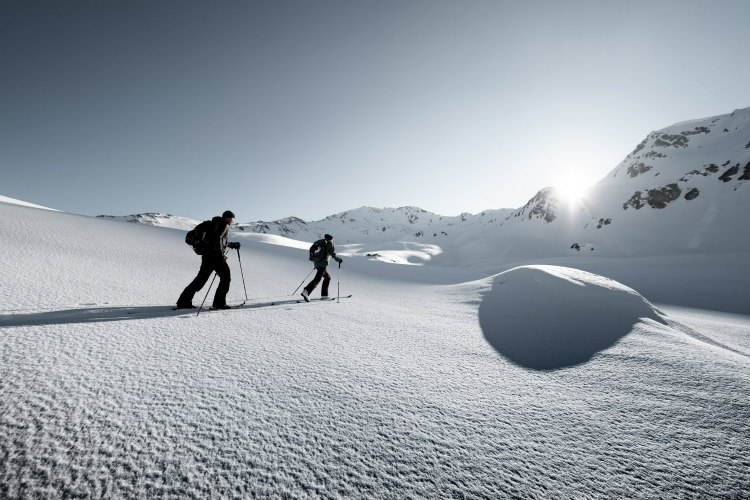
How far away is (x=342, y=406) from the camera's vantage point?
7.27ft

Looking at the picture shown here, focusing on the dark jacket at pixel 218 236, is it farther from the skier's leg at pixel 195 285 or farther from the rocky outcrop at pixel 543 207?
the rocky outcrop at pixel 543 207

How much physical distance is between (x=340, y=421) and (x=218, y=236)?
4594 mm

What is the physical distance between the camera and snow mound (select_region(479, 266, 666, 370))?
4082 mm

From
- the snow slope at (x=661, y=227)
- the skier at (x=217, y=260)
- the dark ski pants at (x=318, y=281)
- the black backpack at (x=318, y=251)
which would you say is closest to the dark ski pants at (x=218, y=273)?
the skier at (x=217, y=260)

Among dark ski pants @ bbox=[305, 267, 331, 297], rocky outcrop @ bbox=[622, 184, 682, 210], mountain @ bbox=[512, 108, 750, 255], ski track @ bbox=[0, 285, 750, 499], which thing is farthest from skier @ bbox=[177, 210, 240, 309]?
rocky outcrop @ bbox=[622, 184, 682, 210]

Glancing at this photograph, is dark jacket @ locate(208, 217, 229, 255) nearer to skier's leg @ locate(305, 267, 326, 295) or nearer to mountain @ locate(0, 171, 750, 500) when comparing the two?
mountain @ locate(0, 171, 750, 500)

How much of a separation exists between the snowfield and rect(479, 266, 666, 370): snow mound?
66mm

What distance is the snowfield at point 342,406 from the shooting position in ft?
5.02

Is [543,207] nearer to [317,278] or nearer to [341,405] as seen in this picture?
[317,278]

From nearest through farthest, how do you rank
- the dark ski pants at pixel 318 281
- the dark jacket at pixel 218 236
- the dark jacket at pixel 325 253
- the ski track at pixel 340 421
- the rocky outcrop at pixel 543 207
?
the ski track at pixel 340 421, the dark jacket at pixel 218 236, the dark ski pants at pixel 318 281, the dark jacket at pixel 325 253, the rocky outcrop at pixel 543 207

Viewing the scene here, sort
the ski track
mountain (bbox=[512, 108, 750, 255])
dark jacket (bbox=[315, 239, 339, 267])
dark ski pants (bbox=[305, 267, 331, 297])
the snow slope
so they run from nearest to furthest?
the ski track → dark ski pants (bbox=[305, 267, 331, 297]) → dark jacket (bbox=[315, 239, 339, 267]) → the snow slope → mountain (bbox=[512, 108, 750, 255])

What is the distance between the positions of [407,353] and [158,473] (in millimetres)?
2682

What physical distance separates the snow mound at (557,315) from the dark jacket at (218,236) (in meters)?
5.31

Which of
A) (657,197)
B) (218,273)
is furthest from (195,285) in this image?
(657,197)
